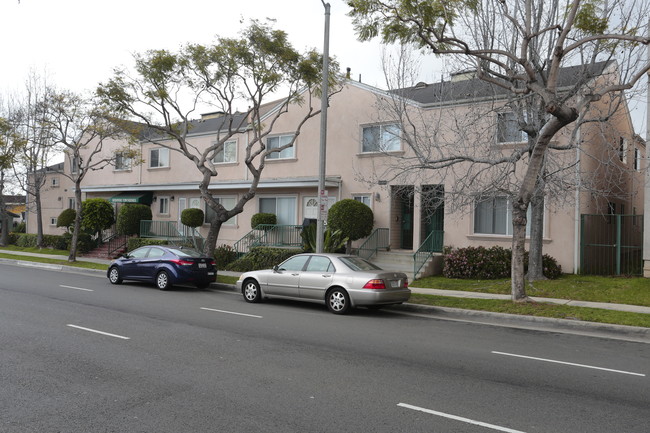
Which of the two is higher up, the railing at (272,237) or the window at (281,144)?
the window at (281,144)

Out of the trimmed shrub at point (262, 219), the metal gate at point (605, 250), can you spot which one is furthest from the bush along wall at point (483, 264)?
the trimmed shrub at point (262, 219)

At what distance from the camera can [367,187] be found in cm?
2116

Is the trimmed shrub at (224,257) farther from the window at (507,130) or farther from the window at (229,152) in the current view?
the window at (507,130)

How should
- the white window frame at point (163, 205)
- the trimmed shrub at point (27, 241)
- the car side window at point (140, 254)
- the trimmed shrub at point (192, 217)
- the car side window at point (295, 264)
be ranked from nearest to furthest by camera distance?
the car side window at point (295, 264), the car side window at point (140, 254), the trimmed shrub at point (192, 217), the white window frame at point (163, 205), the trimmed shrub at point (27, 241)

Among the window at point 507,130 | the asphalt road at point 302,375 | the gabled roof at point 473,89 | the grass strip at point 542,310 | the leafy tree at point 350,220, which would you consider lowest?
the asphalt road at point 302,375

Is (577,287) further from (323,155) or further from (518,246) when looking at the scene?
(323,155)

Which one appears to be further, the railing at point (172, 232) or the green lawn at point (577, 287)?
the railing at point (172, 232)

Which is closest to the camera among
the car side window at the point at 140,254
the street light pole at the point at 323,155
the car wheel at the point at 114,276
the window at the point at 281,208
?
the street light pole at the point at 323,155

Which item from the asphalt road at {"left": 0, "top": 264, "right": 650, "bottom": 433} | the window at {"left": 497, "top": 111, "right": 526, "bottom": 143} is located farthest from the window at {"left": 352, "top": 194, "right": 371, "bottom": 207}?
the asphalt road at {"left": 0, "top": 264, "right": 650, "bottom": 433}

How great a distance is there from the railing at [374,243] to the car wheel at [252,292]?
23.2 ft

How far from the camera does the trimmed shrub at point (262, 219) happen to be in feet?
77.2

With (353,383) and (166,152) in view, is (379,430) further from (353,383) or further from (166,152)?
(166,152)

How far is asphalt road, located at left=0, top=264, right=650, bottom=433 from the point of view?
5.04 meters

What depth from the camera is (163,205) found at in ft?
96.9
